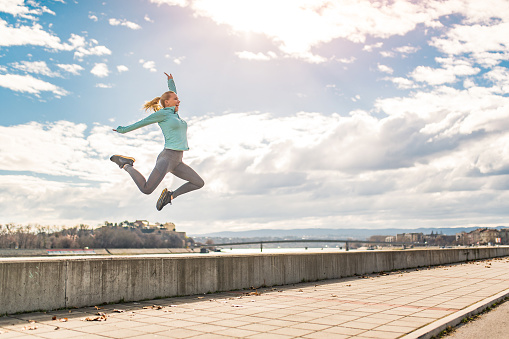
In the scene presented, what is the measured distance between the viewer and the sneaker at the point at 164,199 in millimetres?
9273

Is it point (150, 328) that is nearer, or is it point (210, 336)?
point (210, 336)

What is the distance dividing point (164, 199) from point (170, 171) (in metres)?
Answer: 0.61

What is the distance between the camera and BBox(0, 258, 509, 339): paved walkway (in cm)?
676

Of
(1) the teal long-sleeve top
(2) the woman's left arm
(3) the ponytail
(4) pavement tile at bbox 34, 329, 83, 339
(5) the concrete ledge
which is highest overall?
(2) the woman's left arm

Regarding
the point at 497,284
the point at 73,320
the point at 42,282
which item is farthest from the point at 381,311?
the point at 497,284

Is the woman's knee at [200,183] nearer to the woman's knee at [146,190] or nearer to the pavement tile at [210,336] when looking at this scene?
the woman's knee at [146,190]

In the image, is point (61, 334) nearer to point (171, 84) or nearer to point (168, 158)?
point (168, 158)

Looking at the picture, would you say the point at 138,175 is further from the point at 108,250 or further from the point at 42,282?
the point at 108,250

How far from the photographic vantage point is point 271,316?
8.22 meters

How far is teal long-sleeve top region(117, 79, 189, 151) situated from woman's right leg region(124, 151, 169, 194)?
0.38m

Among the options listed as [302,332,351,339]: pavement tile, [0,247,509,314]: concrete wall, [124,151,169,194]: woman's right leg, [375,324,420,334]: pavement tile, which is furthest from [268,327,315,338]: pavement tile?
[0,247,509,314]: concrete wall

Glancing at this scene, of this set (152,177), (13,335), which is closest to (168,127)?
(152,177)

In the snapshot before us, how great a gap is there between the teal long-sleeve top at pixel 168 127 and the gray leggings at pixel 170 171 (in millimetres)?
149

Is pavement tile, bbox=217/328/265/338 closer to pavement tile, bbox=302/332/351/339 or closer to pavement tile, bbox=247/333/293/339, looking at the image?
pavement tile, bbox=247/333/293/339
